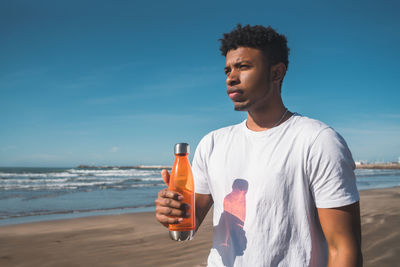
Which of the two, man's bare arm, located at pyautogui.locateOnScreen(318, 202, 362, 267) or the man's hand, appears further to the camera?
the man's hand

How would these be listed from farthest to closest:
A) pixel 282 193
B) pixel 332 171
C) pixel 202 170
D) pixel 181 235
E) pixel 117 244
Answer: pixel 117 244, pixel 202 170, pixel 181 235, pixel 282 193, pixel 332 171

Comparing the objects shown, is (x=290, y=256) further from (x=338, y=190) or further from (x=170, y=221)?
(x=170, y=221)

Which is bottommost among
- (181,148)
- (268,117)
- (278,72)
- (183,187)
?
(183,187)

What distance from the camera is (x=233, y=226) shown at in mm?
1514

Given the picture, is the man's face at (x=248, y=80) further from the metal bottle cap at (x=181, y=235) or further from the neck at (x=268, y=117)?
the metal bottle cap at (x=181, y=235)

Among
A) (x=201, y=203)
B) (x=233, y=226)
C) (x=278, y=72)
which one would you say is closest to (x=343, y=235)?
→ (x=233, y=226)

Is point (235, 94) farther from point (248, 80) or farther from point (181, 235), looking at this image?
point (181, 235)

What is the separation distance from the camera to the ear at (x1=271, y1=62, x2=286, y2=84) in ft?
5.52

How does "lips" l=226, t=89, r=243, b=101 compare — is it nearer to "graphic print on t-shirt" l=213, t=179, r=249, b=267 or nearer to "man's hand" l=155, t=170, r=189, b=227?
"graphic print on t-shirt" l=213, t=179, r=249, b=267

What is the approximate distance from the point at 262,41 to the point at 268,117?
0.40 m

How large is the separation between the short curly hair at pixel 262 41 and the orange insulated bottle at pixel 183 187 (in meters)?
0.64

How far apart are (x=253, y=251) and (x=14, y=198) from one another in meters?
13.5

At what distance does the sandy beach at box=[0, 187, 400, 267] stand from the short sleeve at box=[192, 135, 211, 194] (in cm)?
339

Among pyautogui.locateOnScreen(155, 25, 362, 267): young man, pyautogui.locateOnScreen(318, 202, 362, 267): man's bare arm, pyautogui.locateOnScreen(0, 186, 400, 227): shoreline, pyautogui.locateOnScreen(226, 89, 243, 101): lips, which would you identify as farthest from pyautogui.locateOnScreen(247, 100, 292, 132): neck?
pyautogui.locateOnScreen(0, 186, 400, 227): shoreline
